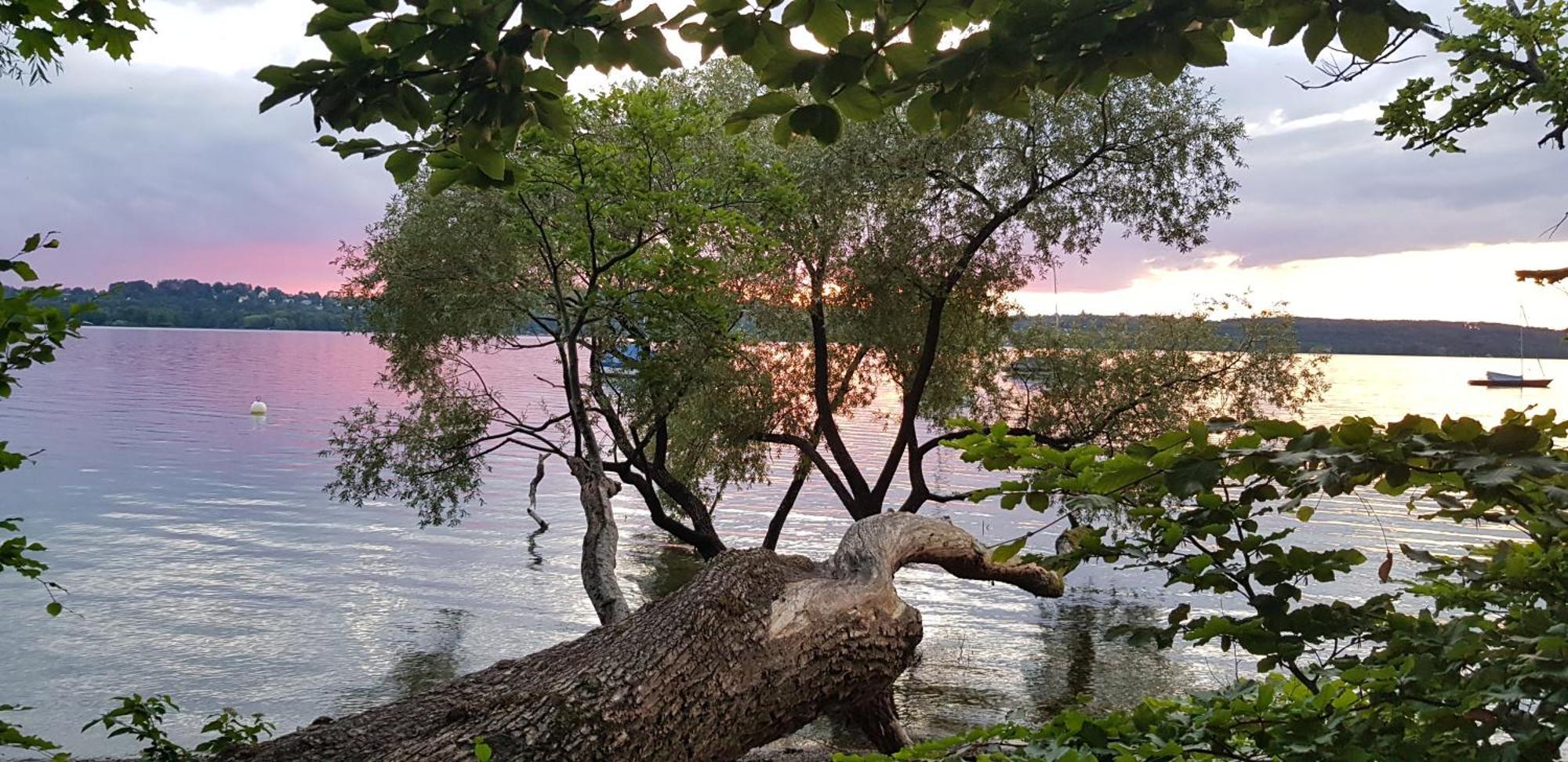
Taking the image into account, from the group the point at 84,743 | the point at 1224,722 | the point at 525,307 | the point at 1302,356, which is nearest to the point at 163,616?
the point at 84,743

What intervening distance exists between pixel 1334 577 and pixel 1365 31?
3.55 feet

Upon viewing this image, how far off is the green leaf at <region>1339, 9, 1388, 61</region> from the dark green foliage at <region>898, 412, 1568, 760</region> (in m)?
0.70

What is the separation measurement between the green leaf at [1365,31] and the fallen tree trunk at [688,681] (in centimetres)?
466

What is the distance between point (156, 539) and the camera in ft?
75.6

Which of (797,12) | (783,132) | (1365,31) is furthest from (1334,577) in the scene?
(797,12)

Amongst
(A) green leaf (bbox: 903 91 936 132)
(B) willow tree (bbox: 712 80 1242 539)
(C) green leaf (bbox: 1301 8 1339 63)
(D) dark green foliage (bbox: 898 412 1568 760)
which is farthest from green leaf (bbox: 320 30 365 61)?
(B) willow tree (bbox: 712 80 1242 539)

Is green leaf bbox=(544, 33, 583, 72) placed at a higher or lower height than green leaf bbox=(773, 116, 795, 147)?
higher

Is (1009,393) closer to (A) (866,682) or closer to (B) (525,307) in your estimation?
(B) (525,307)

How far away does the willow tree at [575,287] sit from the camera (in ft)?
37.6

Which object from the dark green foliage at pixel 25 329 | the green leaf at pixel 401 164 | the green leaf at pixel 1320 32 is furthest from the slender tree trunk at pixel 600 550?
the green leaf at pixel 1320 32

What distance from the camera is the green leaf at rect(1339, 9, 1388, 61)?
1.90m

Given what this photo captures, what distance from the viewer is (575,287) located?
13805 mm

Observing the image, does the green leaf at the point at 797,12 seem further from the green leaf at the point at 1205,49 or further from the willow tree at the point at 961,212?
the willow tree at the point at 961,212

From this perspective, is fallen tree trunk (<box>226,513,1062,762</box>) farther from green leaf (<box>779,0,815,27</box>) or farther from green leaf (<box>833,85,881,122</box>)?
green leaf (<box>779,0,815,27</box>)
